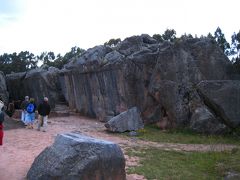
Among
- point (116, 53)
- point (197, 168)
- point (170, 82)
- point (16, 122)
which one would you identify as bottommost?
point (197, 168)

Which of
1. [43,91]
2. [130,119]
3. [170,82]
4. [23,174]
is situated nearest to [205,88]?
[170,82]

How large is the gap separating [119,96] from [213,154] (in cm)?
1063

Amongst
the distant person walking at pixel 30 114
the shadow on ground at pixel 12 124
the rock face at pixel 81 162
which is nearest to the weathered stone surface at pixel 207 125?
the distant person walking at pixel 30 114

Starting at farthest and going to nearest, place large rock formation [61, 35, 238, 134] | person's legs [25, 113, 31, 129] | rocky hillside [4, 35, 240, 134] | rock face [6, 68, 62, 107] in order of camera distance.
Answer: rock face [6, 68, 62, 107], large rock formation [61, 35, 238, 134], rocky hillside [4, 35, 240, 134], person's legs [25, 113, 31, 129]

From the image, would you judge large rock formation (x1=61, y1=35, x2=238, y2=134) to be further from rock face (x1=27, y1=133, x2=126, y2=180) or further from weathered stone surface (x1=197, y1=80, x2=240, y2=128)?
Answer: rock face (x1=27, y1=133, x2=126, y2=180)

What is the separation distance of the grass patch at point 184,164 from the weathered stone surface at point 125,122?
4582 millimetres

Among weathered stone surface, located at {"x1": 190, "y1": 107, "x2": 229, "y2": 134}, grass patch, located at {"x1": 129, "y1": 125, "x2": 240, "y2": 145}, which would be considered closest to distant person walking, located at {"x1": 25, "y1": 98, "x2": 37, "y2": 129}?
grass patch, located at {"x1": 129, "y1": 125, "x2": 240, "y2": 145}

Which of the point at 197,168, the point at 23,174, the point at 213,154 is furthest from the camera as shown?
the point at 213,154

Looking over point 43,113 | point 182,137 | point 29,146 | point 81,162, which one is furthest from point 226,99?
point 81,162

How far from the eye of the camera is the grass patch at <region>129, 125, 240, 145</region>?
16.7 meters

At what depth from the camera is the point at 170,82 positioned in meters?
20.2

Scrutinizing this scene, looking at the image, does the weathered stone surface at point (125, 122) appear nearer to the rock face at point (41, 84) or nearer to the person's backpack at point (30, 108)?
the person's backpack at point (30, 108)

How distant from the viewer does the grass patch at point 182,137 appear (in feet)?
54.6

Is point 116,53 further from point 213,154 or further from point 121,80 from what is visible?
point 213,154
